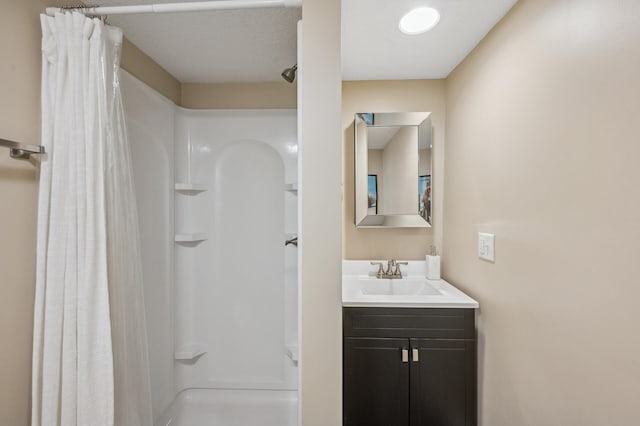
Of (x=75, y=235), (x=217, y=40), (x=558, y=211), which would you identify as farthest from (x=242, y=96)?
(x=558, y=211)

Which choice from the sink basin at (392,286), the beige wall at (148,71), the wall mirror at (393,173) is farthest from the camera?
the wall mirror at (393,173)

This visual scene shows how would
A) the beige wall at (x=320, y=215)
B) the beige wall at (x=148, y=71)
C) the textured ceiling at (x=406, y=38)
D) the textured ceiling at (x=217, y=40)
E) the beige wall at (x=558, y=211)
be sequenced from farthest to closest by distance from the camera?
the beige wall at (x=148, y=71) < the textured ceiling at (x=217, y=40) < the textured ceiling at (x=406, y=38) < the beige wall at (x=320, y=215) < the beige wall at (x=558, y=211)

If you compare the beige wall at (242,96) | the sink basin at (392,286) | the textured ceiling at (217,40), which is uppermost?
the textured ceiling at (217,40)

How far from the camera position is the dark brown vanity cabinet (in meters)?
1.44

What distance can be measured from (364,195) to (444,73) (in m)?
0.91

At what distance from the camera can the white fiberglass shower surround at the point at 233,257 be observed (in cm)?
204

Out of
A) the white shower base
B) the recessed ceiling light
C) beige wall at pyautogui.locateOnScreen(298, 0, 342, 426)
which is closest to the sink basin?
beige wall at pyautogui.locateOnScreen(298, 0, 342, 426)

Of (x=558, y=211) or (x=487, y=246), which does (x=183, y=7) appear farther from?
(x=487, y=246)

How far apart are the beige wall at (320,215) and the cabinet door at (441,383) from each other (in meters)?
0.58

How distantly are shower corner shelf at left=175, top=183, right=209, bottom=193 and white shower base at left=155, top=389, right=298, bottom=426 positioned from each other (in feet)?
4.50

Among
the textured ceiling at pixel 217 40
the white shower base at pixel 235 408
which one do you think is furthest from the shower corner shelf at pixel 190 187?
the white shower base at pixel 235 408

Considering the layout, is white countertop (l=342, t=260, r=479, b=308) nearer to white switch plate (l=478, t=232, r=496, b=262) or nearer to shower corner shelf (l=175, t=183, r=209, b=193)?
white switch plate (l=478, t=232, r=496, b=262)

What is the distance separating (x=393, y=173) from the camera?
197cm

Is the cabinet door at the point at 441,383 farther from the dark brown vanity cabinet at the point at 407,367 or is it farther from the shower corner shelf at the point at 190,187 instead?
the shower corner shelf at the point at 190,187
